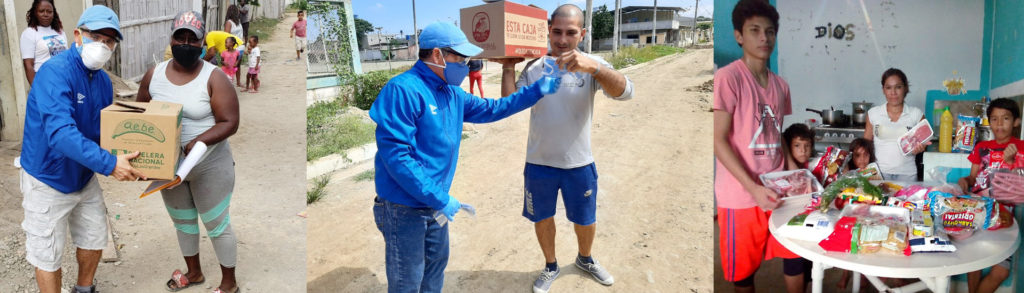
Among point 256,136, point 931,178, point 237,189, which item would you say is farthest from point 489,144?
point 256,136

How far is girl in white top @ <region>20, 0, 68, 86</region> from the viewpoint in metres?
3.79

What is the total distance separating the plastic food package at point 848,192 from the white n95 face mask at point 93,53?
2.72m

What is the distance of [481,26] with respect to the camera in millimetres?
2021

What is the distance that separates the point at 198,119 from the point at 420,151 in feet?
4.42

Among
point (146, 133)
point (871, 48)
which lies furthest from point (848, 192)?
point (146, 133)

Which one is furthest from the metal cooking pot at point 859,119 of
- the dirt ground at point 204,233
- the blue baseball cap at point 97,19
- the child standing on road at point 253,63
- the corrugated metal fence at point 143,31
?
the child standing on road at point 253,63

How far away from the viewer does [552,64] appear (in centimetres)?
220

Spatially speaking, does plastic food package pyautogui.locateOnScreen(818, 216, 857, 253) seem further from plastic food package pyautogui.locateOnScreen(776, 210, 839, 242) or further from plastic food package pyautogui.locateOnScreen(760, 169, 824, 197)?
plastic food package pyautogui.locateOnScreen(760, 169, 824, 197)

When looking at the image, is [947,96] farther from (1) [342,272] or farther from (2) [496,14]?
(1) [342,272]

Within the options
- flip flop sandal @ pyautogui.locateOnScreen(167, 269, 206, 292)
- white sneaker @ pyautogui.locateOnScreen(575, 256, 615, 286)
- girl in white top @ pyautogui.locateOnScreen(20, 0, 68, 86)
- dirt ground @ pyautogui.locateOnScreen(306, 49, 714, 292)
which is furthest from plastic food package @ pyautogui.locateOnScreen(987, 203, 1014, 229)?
girl in white top @ pyautogui.locateOnScreen(20, 0, 68, 86)

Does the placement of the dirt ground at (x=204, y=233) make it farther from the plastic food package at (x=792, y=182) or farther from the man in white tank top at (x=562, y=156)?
the plastic food package at (x=792, y=182)

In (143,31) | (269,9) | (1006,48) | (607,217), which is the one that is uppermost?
(269,9)

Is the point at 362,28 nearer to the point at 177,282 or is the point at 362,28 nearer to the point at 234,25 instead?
the point at 177,282

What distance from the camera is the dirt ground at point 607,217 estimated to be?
230 cm
